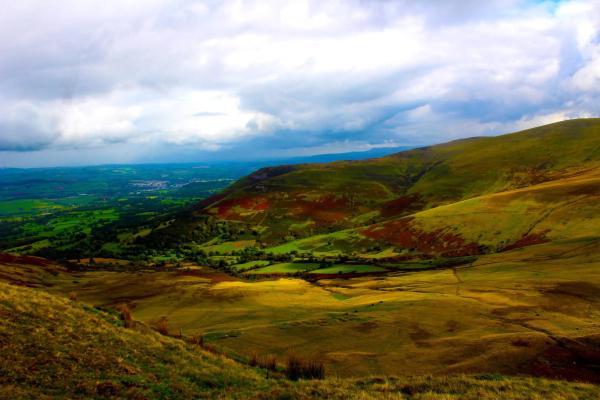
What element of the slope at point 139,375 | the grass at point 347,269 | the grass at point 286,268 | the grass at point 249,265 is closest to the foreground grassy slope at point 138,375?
the slope at point 139,375

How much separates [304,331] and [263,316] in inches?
379

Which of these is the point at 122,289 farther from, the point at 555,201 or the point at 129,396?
the point at 555,201

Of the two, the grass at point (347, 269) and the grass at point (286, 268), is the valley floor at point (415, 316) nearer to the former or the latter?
the grass at point (347, 269)

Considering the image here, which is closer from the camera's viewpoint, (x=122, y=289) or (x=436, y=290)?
(x=436, y=290)

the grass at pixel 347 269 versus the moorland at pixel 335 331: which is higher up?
the moorland at pixel 335 331

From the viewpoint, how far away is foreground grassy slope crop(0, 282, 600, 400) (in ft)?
52.7

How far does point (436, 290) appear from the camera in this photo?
60.3 metres

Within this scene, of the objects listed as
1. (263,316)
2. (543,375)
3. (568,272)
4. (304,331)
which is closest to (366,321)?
→ (304,331)

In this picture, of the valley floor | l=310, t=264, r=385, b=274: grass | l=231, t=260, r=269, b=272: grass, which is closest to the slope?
the valley floor

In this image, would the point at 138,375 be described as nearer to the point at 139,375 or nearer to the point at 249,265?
the point at 139,375

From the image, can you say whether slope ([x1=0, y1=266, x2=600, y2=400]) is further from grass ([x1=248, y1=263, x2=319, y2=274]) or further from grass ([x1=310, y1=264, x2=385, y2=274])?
grass ([x1=248, y1=263, x2=319, y2=274])

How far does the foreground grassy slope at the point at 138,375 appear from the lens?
52.7ft

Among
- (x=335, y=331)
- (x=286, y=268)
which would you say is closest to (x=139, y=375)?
(x=335, y=331)

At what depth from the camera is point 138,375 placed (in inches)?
720
